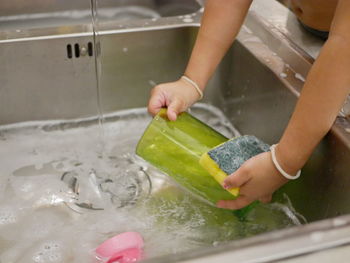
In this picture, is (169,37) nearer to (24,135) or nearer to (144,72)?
(144,72)

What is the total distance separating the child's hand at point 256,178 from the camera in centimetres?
61

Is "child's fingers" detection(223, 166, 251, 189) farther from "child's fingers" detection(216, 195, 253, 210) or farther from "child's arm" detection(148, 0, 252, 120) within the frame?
"child's arm" detection(148, 0, 252, 120)

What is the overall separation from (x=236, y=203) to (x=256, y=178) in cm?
7

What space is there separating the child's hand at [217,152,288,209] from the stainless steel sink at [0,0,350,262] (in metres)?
0.10

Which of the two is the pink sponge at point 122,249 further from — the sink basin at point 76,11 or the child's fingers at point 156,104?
the sink basin at point 76,11

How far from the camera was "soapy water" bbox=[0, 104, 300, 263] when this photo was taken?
730 mm

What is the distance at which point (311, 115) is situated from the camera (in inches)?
23.2

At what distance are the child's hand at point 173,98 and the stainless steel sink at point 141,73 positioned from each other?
147 millimetres

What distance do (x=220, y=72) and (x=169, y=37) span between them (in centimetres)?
13

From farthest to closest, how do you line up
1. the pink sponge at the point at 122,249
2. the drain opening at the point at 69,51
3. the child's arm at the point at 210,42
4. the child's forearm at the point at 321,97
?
the drain opening at the point at 69,51, the child's arm at the point at 210,42, the pink sponge at the point at 122,249, the child's forearm at the point at 321,97

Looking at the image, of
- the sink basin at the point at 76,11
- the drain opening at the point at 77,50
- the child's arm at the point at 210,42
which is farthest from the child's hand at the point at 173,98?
the sink basin at the point at 76,11

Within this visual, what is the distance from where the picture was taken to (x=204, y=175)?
0.69 meters

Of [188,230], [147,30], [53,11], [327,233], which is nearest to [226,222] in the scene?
[188,230]

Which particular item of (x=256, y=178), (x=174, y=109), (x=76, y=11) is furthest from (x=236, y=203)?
(x=76, y=11)
